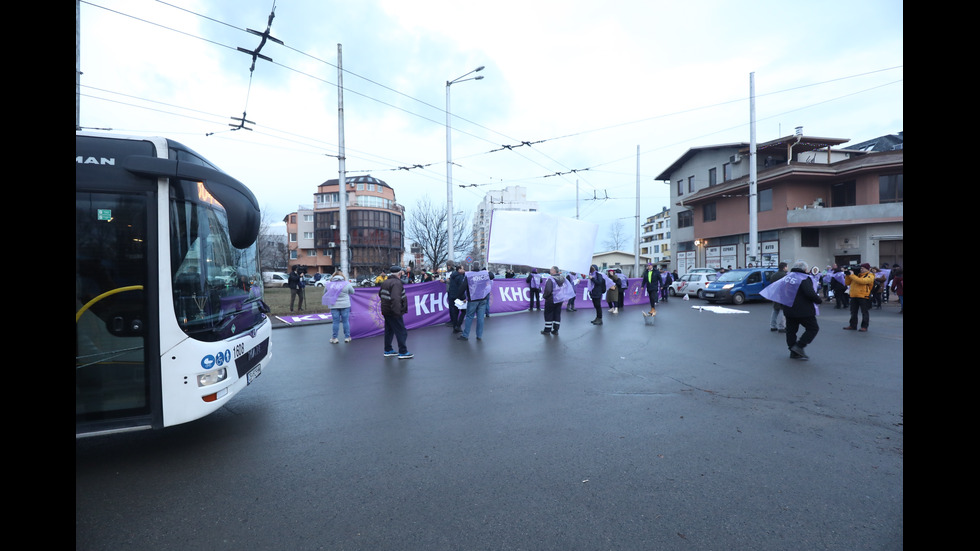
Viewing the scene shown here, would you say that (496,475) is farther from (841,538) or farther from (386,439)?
(841,538)

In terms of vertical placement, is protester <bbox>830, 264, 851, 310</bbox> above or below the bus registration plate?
above

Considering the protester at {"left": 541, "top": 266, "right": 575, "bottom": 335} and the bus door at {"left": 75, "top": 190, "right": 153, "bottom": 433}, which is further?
the protester at {"left": 541, "top": 266, "right": 575, "bottom": 335}

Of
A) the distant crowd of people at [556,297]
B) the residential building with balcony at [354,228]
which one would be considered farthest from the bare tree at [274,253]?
the distant crowd of people at [556,297]

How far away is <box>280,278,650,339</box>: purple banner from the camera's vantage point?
10977 mm

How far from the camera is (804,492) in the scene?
3.05 meters

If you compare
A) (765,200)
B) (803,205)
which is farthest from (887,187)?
(765,200)

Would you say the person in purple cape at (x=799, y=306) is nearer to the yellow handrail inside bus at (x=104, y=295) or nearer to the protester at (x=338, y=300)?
the protester at (x=338, y=300)

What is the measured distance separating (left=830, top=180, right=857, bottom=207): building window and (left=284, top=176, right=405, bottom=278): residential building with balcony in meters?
51.4

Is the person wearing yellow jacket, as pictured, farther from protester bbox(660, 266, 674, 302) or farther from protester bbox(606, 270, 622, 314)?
protester bbox(660, 266, 674, 302)

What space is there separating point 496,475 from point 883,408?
4688 mm

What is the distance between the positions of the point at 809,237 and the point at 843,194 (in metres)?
3.72

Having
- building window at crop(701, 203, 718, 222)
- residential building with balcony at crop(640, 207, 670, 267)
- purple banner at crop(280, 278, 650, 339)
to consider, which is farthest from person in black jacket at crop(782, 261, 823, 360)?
residential building with balcony at crop(640, 207, 670, 267)

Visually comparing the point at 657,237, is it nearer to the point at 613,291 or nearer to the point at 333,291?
the point at 613,291
